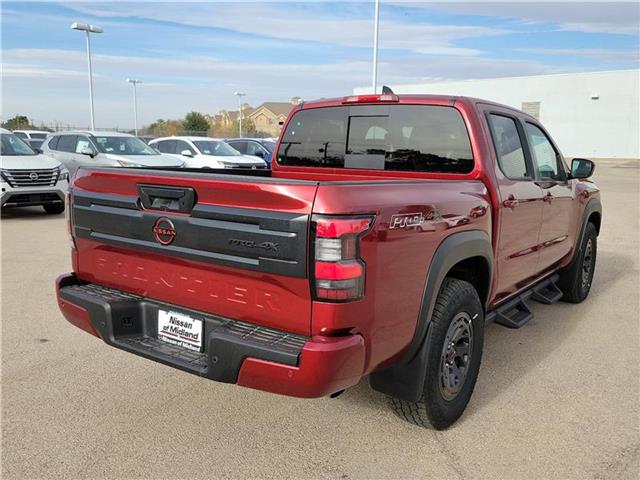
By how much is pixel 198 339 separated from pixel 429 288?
1171 mm

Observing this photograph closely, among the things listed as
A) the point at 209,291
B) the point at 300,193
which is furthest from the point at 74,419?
the point at 300,193

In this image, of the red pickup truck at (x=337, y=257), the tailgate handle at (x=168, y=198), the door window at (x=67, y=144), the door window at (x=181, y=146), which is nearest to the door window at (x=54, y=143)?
the door window at (x=67, y=144)

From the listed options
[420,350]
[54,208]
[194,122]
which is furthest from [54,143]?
[194,122]

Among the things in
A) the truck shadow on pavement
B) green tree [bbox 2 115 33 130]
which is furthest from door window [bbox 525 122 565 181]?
green tree [bbox 2 115 33 130]

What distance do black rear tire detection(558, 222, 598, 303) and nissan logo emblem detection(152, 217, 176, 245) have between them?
4309mm

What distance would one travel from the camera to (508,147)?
3982mm

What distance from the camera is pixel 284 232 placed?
2342mm

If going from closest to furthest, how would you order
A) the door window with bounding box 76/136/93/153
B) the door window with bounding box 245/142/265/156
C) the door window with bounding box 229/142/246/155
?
the door window with bounding box 76/136/93/153
the door window with bounding box 245/142/265/156
the door window with bounding box 229/142/246/155

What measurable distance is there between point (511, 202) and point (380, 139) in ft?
3.30

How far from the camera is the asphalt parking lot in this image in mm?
2830

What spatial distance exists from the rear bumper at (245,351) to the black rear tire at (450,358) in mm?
659

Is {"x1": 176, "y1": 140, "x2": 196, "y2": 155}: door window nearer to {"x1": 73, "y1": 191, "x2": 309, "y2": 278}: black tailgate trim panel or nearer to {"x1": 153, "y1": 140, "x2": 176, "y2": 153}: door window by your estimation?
{"x1": 153, "y1": 140, "x2": 176, "y2": 153}: door window

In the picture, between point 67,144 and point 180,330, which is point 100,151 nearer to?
point 67,144

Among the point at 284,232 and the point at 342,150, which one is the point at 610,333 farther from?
the point at 284,232
